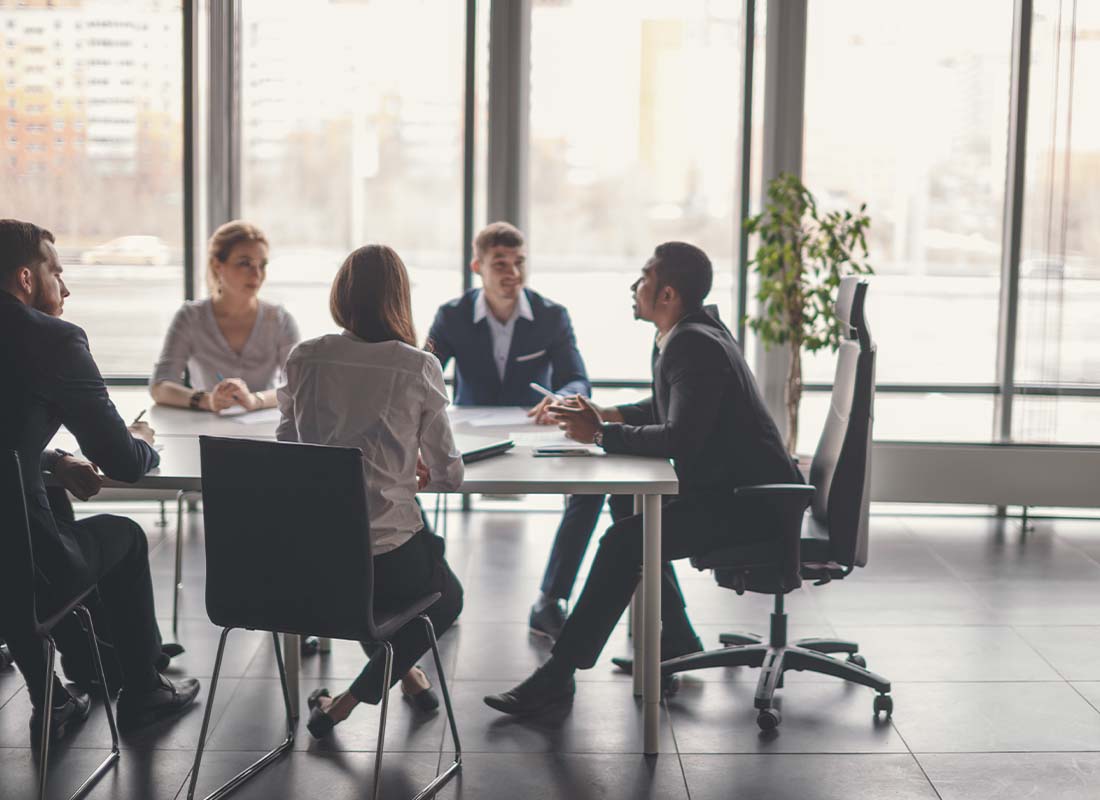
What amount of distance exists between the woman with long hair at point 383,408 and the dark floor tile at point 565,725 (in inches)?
20.1

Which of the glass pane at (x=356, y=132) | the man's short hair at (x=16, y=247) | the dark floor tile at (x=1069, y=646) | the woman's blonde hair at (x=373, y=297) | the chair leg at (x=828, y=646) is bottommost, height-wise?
the dark floor tile at (x=1069, y=646)

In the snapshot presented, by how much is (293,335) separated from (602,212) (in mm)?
2024

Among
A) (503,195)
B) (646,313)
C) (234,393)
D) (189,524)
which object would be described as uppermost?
(503,195)

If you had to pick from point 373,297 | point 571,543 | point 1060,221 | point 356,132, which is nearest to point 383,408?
point 373,297

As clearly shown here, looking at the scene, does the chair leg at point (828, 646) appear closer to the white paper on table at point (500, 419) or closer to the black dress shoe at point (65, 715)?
the white paper on table at point (500, 419)

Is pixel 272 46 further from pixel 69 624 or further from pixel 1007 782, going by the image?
pixel 1007 782

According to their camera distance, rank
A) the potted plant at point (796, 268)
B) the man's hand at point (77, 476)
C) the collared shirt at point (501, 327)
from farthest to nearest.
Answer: the potted plant at point (796, 268), the collared shirt at point (501, 327), the man's hand at point (77, 476)

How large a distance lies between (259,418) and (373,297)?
114 cm

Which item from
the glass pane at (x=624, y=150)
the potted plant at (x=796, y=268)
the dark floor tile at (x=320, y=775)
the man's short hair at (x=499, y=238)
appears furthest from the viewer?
the glass pane at (x=624, y=150)

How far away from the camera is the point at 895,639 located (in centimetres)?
421

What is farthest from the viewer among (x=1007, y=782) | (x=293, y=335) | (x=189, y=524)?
(x=189, y=524)

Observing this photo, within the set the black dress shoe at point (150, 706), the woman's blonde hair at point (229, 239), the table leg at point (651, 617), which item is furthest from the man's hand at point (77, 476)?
the woman's blonde hair at point (229, 239)

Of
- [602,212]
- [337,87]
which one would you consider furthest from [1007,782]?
[337,87]

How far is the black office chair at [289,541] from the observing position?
8.79 feet
